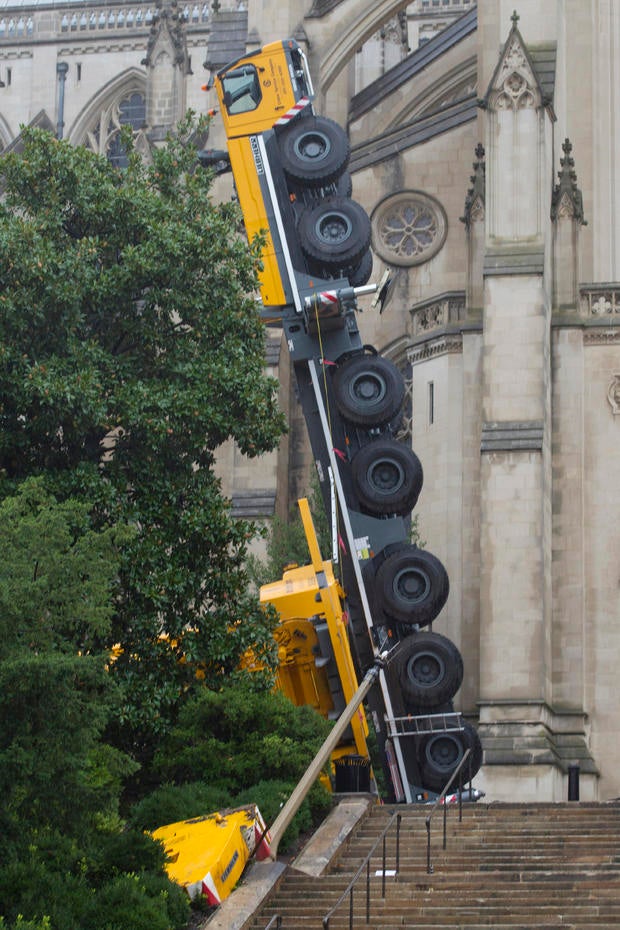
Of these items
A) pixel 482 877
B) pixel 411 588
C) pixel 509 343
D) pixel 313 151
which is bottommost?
pixel 482 877

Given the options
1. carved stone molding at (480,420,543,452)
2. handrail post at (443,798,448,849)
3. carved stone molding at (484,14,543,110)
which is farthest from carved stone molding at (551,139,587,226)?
handrail post at (443,798,448,849)

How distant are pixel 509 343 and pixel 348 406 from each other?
5.74 metres

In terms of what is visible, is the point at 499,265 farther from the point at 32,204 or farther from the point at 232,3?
the point at 232,3

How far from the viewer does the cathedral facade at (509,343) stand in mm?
28406

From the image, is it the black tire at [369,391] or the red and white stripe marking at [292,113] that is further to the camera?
the red and white stripe marking at [292,113]

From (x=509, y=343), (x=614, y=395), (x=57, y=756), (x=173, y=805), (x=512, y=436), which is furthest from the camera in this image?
(x=614, y=395)

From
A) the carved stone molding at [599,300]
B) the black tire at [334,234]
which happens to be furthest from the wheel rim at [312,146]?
the carved stone molding at [599,300]

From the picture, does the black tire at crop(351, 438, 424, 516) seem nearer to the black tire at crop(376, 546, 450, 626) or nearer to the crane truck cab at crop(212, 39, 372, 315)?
the black tire at crop(376, 546, 450, 626)

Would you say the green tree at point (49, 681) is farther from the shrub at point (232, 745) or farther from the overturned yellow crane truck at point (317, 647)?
the overturned yellow crane truck at point (317, 647)

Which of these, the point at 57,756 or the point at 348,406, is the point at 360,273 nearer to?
the point at 348,406

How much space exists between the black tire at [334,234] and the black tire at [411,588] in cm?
414

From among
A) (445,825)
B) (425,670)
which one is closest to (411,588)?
(425,670)

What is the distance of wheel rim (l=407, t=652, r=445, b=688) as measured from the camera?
78.5ft

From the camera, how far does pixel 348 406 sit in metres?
24.6
